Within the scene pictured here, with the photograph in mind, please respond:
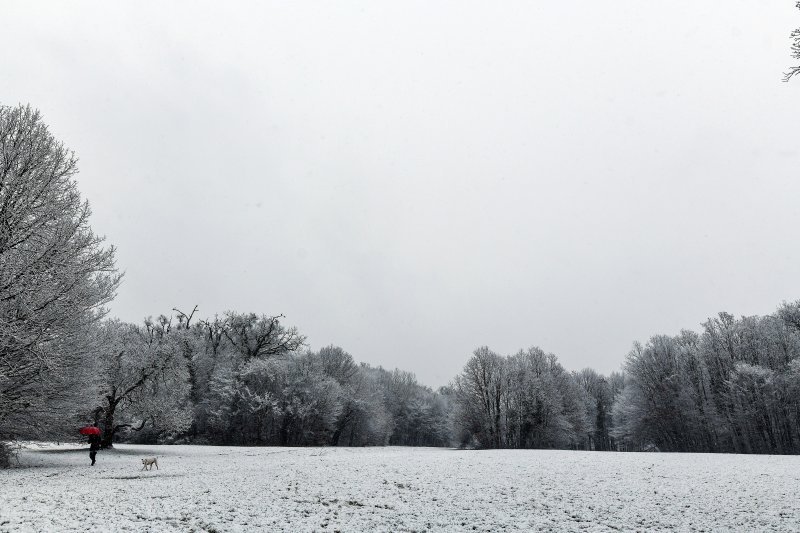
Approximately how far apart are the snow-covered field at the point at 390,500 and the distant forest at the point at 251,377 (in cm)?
510

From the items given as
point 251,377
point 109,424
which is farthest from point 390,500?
point 251,377

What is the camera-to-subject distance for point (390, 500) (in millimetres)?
14250

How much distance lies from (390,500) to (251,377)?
2086 inches

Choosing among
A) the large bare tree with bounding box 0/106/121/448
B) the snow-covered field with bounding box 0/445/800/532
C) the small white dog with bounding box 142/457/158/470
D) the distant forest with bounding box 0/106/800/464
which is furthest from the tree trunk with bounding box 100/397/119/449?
the large bare tree with bounding box 0/106/121/448

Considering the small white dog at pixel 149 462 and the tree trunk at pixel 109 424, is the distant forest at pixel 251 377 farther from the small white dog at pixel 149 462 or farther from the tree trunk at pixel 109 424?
the small white dog at pixel 149 462

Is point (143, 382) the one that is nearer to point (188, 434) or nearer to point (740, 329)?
point (188, 434)

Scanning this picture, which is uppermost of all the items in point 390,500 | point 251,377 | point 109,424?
point 251,377

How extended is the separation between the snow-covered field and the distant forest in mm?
5099

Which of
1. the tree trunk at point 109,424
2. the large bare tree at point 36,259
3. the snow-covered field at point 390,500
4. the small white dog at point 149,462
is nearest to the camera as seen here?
the snow-covered field at point 390,500

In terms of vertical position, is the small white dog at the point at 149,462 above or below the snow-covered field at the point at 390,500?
below

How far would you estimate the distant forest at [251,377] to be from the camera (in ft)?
56.0

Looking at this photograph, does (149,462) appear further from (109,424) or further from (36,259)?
(109,424)

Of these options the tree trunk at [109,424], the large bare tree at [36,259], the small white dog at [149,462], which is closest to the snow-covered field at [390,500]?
the small white dog at [149,462]

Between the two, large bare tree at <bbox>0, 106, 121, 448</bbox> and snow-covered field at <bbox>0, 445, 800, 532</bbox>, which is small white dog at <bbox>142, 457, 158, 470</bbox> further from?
large bare tree at <bbox>0, 106, 121, 448</bbox>
